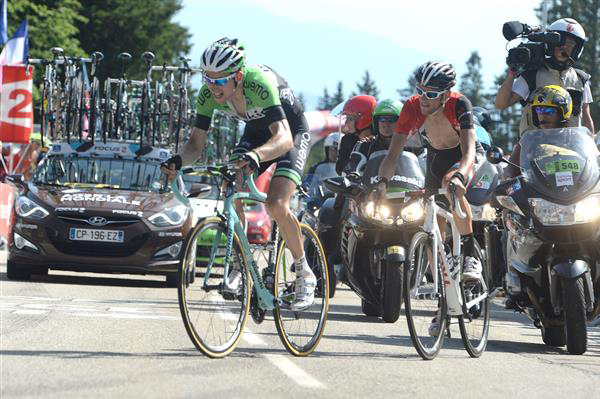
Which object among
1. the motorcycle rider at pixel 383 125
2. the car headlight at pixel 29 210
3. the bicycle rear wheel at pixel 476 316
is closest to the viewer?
the bicycle rear wheel at pixel 476 316

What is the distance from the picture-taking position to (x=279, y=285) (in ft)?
32.5

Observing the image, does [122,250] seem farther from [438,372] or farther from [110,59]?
[110,59]

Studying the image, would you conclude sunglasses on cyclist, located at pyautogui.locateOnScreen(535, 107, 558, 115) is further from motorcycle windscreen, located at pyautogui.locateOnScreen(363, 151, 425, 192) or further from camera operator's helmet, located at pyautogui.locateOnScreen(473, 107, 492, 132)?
camera operator's helmet, located at pyautogui.locateOnScreen(473, 107, 492, 132)

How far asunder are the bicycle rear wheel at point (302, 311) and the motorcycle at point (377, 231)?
159 centimetres

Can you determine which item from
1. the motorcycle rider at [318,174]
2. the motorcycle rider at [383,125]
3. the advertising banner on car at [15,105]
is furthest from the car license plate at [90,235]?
the advertising banner on car at [15,105]

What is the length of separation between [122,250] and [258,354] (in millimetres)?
7092

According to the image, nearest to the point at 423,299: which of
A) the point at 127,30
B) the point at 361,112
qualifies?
the point at 361,112

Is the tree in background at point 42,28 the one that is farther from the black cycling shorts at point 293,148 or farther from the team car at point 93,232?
the black cycling shorts at point 293,148

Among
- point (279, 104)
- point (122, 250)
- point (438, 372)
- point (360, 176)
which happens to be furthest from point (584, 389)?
point (122, 250)

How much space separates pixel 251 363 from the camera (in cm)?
905

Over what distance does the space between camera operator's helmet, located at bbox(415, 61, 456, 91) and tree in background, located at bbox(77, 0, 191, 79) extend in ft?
197

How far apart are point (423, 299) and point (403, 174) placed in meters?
2.94

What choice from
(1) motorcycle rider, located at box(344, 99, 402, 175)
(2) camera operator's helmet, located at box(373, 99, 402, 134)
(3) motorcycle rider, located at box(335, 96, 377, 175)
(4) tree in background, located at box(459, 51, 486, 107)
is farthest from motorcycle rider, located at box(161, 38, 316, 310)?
(4) tree in background, located at box(459, 51, 486, 107)

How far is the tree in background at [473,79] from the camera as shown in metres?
161
